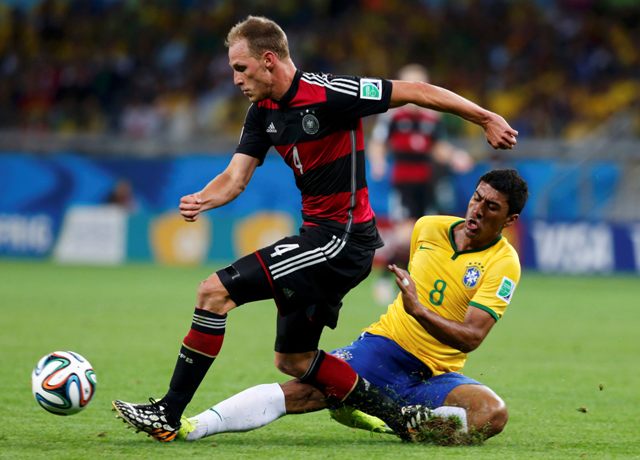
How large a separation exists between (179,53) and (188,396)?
19.9m

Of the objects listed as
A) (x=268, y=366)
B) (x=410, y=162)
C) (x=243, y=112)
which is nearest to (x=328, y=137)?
(x=268, y=366)

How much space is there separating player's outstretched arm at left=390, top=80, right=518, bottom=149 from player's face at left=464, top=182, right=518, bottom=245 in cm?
33

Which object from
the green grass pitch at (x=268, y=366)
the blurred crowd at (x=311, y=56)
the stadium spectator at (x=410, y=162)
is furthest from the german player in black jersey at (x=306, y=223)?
the blurred crowd at (x=311, y=56)

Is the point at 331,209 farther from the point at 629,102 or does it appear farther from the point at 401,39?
the point at 401,39

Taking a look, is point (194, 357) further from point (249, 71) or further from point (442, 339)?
point (249, 71)

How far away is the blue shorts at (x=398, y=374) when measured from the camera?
582cm

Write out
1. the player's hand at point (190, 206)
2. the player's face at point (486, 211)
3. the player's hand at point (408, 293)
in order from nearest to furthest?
the player's hand at point (408, 293) → the player's hand at point (190, 206) → the player's face at point (486, 211)

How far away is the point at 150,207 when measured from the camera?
21.1 m

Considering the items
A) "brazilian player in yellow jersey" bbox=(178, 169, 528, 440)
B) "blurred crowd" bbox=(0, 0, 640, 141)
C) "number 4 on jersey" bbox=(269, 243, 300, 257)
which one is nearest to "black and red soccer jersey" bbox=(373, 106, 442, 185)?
"blurred crowd" bbox=(0, 0, 640, 141)

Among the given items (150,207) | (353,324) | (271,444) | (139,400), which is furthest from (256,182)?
(271,444)

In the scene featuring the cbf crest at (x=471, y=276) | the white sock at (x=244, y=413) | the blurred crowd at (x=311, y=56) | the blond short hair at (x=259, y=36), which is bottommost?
the white sock at (x=244, y=413)

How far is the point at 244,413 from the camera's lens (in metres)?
5.73

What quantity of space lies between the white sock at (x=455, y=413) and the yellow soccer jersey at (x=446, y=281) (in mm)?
293

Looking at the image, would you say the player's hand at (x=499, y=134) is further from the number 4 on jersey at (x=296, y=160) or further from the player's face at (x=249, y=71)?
the player's face at (x=249, y=71)
